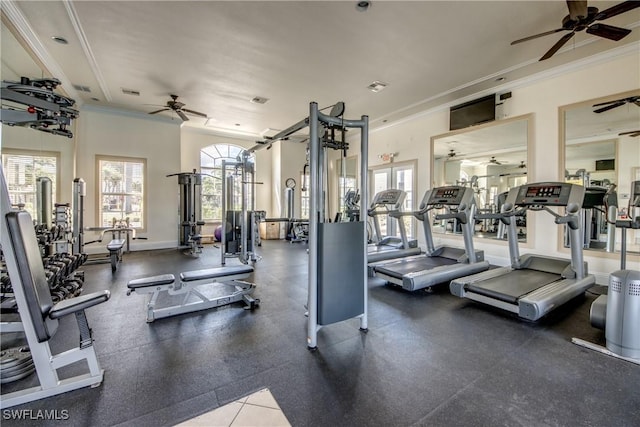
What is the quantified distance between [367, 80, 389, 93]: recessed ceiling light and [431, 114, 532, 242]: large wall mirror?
192 cm

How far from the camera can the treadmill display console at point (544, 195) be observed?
3.34 m

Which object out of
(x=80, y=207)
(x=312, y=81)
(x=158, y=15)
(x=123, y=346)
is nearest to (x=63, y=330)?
(x=123, y=346)

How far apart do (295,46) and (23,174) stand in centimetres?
410

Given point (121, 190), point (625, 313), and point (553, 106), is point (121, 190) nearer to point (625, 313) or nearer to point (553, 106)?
point (625, 313)

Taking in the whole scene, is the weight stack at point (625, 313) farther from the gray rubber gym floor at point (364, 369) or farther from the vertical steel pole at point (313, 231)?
the vertical steel pole at point (313, 231)

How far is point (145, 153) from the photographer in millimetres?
7078

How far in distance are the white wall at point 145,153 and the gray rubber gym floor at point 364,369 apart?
177 inches

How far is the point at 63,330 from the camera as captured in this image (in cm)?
267

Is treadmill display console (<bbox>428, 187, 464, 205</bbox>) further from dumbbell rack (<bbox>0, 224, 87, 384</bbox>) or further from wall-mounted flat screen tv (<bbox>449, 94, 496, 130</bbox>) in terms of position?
dumbbell rack (<bbox>0, 224, 87, 384</bbox>)

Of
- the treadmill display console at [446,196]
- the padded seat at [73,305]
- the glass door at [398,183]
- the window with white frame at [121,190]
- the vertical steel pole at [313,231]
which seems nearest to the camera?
the padded seat at [73,305]

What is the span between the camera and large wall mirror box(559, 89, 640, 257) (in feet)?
12.8

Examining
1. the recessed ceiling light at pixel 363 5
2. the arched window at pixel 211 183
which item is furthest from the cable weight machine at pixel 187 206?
the recessed ceiling light at pixel 363 5

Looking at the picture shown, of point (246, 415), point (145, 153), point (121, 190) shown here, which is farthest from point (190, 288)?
point (145, 153)

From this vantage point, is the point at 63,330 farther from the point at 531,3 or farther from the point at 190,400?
the point at 531,3
